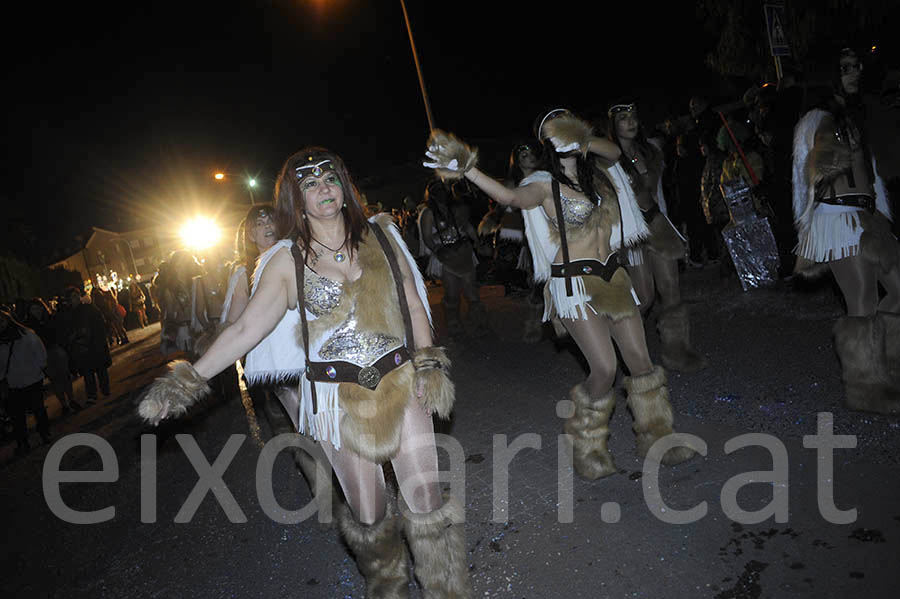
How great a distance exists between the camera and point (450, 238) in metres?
8.69

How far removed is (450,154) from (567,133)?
0.83 m

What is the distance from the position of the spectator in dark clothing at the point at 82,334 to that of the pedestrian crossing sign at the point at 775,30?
11.3 meters

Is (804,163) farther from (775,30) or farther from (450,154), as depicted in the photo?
(775,30)

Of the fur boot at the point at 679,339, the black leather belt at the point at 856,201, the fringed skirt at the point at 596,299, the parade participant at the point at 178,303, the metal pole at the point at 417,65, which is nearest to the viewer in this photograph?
the fringed skirt at the point at 596,299

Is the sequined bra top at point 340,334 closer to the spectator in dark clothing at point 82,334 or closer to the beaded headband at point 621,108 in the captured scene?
the beaded headband at point 621,108

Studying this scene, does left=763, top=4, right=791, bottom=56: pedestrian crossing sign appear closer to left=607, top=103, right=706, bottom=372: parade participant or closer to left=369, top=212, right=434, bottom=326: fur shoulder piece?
left=607, top=103, right=706, bottom=372: parade participant

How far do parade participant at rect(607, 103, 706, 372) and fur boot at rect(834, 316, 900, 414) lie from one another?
1558 mm

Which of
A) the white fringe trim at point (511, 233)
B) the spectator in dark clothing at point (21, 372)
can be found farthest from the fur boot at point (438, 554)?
the spectator in dark clothing at point (21, 372)

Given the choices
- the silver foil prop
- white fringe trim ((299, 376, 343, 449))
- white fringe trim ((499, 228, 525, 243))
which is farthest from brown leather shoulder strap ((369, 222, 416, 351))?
the silver foil prop

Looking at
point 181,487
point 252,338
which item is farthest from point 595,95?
point 252,338

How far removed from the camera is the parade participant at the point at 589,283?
372 cm

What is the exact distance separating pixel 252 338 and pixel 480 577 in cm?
175

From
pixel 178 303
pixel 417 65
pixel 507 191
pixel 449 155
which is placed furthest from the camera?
pixel 417 65

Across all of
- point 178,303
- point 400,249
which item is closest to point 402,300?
point 400,249
